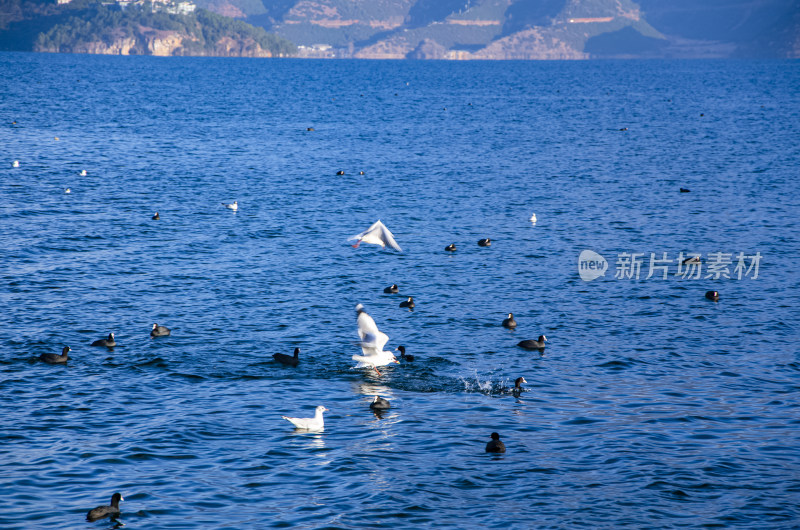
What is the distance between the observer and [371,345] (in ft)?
75.5

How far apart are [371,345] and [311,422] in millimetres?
3718

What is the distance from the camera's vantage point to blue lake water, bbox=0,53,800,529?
17312 millimetres

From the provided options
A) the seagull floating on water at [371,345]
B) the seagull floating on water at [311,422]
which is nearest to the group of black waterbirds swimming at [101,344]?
the seagull floating on water at [371,345]

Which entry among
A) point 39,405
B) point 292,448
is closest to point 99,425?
point 39,405

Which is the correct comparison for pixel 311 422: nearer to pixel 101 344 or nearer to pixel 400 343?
pixel 400 343

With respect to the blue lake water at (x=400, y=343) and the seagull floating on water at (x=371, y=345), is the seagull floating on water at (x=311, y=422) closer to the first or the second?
the blue lake water at (x=400, y=343)

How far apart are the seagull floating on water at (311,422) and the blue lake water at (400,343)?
1.26 feet

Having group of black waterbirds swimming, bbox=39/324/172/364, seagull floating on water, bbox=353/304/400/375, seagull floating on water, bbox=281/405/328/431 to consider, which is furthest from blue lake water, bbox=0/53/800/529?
seagull floating on water, bbox=353/304/400/375

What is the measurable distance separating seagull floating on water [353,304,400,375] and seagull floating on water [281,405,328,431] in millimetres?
3048

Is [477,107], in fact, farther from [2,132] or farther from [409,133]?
[2,132]

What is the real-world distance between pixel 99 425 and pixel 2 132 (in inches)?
2579

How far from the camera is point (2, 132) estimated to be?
7625 centimetres

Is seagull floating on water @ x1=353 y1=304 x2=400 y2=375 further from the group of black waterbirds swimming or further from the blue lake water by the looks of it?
the group of black waterbirds swimming

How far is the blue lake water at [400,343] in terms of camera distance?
1731 cm
